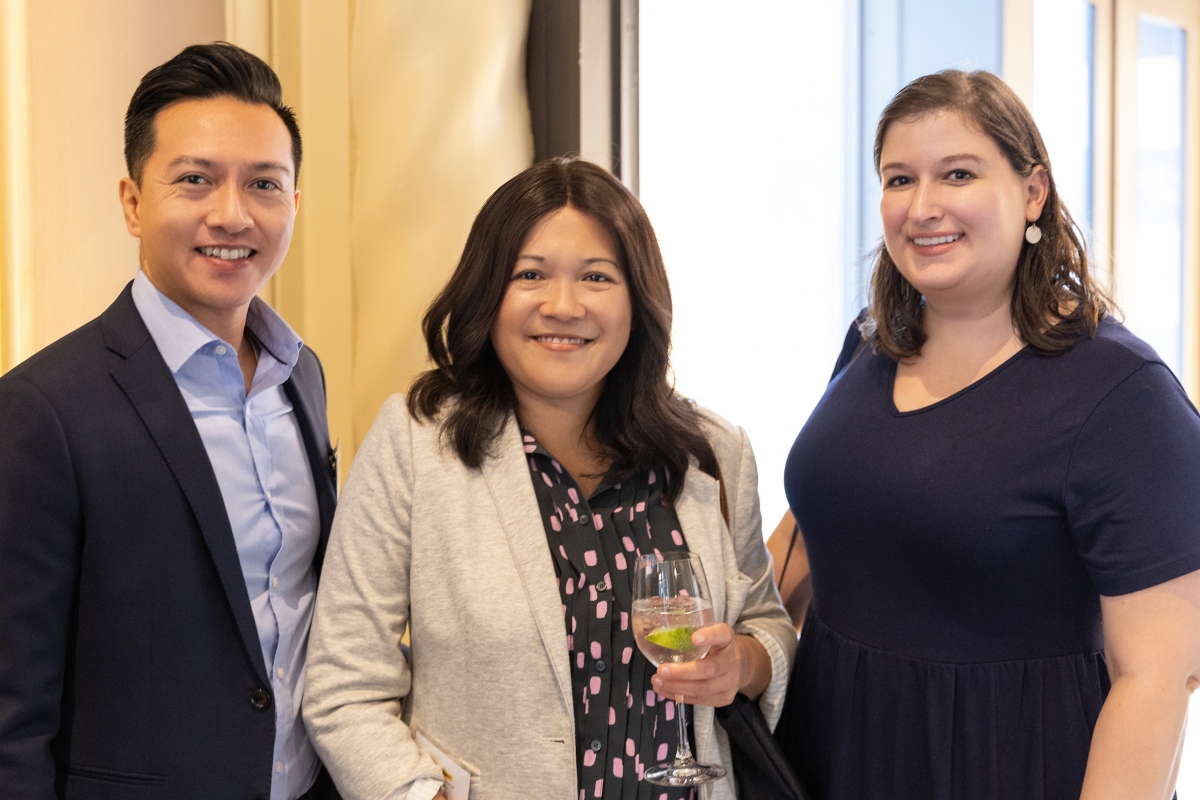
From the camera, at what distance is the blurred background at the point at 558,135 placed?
2490mm

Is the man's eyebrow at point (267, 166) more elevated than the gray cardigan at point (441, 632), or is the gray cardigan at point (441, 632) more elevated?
the man's eyebrow at point (267, 166)

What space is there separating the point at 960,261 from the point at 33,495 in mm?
1503

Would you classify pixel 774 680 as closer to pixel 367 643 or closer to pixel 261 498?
pixel 367 643

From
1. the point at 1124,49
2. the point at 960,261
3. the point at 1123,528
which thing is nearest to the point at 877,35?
the point at 1124,49

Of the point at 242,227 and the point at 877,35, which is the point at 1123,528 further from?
the point at 877,35

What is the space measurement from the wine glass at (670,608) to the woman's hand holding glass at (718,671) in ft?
0.05

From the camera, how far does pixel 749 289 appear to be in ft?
10.9

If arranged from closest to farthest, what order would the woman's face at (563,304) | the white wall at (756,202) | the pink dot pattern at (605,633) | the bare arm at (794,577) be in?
the pink dot pattern at (605,633) < the woman's face at (563,304) < the bare arm at (794,577) < the white wall at (756,202)

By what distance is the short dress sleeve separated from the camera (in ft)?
5.22

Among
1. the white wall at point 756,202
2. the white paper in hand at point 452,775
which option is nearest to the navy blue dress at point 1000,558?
the white paper in hand at point 452,775

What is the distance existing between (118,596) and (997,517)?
4.50 ft

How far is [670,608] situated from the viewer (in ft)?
5.32

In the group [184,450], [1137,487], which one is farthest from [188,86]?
[1137,487]

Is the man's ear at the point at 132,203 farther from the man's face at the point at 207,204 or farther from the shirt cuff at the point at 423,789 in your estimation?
the shirt cuff at the point at 423,789
